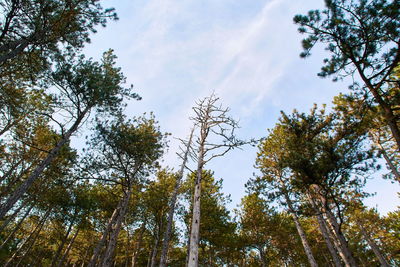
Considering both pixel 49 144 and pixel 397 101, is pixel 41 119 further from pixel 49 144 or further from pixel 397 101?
pixel 397 101

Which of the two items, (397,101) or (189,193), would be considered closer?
(397,101)

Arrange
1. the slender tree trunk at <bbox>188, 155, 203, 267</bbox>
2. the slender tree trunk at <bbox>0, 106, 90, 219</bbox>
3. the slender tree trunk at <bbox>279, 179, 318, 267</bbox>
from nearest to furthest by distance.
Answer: the slender tree trunk at <bbox>188, 155, 203, 267</bbox>, the slender tree trunk at <bbox>0, 106, 90, 219</bbox>, the slender tree trunk at <bbox>279, 179, 318, 267</bbox>

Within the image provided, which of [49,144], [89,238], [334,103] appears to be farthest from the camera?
[89,238]

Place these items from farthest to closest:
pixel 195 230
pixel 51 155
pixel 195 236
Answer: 1. pixel 51 155
2. pixel 195 230
3. pixel 195 236

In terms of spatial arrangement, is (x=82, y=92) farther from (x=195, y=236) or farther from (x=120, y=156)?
(x=195, y=236)

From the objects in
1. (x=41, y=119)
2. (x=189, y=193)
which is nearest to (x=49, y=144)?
(x=41, y=119)

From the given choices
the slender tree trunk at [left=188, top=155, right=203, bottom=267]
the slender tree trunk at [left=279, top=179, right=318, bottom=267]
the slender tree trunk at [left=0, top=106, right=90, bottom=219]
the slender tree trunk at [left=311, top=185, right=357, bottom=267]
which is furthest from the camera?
the slender tree trunk at [left=279, top=179, right=318, bottom=267]

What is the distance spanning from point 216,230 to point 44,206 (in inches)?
573

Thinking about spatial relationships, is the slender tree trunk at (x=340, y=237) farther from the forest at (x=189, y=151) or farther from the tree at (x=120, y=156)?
the tree at (x=120, y=156)

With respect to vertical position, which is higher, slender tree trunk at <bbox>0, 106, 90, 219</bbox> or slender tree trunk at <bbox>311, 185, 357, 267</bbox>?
slender tree trunk at <bbox>0, 106, 90, 219</bbox>

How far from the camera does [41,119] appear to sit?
15125 mm

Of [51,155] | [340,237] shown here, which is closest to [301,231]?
[340,237]

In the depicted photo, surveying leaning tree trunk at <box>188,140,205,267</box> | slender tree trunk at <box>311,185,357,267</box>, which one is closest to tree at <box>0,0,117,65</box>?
leaning tree trunk at <box>188,140,205,267</box>

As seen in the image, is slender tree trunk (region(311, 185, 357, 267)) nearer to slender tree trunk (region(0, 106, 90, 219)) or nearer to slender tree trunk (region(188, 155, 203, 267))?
slender tree trunk (region(188, 155, 203, 267))
